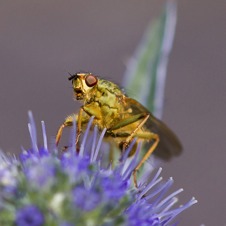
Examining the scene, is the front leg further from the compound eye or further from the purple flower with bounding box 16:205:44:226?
the purple flower with bounding box 16:205:44:226

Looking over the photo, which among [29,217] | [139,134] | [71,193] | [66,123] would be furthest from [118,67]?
[29,217]

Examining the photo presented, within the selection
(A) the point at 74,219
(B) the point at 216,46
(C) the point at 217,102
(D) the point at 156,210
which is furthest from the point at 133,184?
(B) the point at 216,46

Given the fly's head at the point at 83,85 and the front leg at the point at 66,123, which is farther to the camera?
the fly's head at the point at 83,85

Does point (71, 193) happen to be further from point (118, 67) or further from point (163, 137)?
point (118, 67)

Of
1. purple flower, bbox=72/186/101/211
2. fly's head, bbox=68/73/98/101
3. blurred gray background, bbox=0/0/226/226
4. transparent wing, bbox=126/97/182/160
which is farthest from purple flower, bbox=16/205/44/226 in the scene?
blurred gray background, bbox=0/0/226/226

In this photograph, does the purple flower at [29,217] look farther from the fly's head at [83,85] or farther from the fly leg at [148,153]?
the fly's head at [83,85]

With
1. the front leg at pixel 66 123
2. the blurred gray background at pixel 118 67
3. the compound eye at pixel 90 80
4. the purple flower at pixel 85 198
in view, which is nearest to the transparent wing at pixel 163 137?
the compound eye at pixel 90 80

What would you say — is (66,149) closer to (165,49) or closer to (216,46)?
(165,49)

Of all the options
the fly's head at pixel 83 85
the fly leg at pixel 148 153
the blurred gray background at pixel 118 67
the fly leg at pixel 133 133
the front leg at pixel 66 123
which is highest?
the blurred gray background at pixel 118 67
